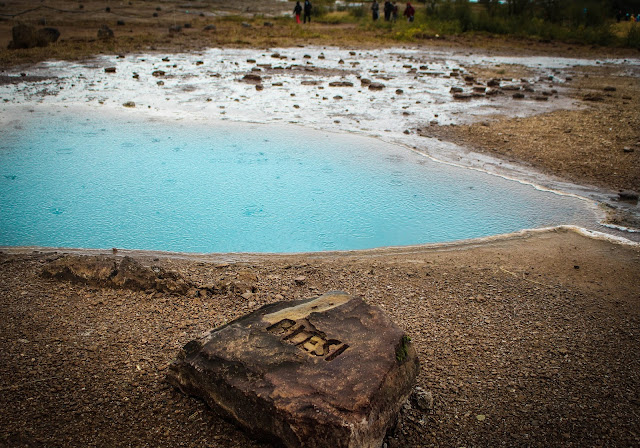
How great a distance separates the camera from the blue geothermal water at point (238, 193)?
5688 millimetres

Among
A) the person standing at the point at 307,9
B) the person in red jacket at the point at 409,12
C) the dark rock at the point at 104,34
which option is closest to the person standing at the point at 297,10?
the person standing at the point at 307,9

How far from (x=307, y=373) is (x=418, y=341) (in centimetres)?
120

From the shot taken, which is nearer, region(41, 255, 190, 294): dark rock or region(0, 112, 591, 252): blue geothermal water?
region(41, 255, 190, 294): dark rock

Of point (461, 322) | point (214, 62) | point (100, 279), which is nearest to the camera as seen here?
point (461, 322)

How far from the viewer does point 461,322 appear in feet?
12.9

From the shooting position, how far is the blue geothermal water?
5.69 m

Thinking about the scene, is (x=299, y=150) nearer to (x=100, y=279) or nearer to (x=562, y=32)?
(x=100, y=279)

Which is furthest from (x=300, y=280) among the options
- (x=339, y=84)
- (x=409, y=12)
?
(x=409, y=12)

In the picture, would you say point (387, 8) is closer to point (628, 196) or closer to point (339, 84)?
point (339, 84)

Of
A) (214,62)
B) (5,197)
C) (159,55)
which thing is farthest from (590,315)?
(159,55)

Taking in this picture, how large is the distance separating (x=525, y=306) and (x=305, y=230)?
8.11 feet

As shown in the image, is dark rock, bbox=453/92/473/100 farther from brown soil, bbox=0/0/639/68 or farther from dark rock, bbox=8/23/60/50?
dark rock, bbox=8/23/60/50

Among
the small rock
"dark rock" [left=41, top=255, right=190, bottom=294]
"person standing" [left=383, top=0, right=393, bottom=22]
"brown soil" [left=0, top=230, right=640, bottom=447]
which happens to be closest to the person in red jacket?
"person standing" [left=383, top=0, right=393, bottom=22]

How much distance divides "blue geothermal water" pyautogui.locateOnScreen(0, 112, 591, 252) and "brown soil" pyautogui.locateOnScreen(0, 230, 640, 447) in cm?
71
